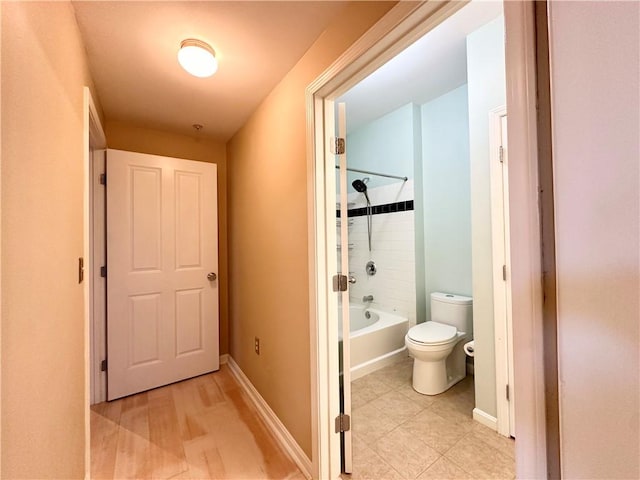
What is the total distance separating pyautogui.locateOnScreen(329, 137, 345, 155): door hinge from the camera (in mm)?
1373

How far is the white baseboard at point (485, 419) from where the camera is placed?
1.68 meters

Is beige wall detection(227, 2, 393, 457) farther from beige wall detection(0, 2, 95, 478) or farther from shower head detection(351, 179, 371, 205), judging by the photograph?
shower head detection(351, 179, 371, 205)

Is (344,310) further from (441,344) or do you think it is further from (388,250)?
(388,250)

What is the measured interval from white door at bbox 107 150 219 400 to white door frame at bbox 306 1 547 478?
1.55 metres

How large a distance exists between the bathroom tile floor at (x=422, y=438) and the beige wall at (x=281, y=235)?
1.48 ft

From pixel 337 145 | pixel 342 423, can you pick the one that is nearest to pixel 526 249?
pixel 337 145

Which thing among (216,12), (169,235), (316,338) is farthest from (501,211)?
(169,235)

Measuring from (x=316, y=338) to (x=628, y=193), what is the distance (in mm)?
1232

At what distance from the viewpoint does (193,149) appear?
103 inches

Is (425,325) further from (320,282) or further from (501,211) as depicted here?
(320,282)

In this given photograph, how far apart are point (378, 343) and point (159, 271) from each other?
208 centimetres

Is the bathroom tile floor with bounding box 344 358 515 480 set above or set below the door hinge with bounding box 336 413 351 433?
below

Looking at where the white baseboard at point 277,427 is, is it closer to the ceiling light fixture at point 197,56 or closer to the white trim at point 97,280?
the white trim at point 97,280

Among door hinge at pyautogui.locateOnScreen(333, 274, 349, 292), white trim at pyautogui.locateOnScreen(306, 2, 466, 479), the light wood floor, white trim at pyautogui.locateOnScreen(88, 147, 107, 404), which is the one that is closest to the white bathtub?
the light wood floor
